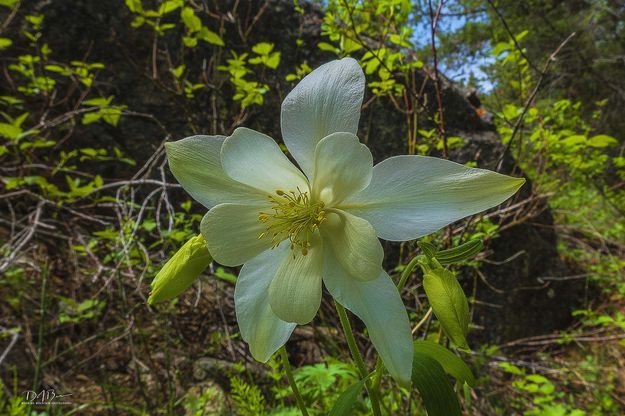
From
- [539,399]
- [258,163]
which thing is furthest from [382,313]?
[539,399]

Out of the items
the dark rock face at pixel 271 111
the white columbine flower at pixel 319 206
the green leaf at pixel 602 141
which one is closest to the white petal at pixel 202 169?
the white columbine flower at pixel 319 206

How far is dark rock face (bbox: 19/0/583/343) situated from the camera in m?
→ 2.93

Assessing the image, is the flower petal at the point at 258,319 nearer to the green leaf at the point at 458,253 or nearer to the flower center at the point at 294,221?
the flower center at the point at 294,221

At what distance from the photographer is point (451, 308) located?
2.24 ft

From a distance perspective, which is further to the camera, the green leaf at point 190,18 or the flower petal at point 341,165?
the green leaf at point 190,18

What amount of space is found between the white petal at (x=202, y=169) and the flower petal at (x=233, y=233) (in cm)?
5

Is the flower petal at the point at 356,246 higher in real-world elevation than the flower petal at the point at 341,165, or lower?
lower

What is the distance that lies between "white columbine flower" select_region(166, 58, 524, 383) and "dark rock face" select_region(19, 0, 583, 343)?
7.11 ft

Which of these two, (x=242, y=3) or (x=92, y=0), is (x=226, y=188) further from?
(x=92, y=0)

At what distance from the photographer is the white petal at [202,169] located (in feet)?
2.40

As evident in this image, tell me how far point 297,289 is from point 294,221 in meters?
0.14

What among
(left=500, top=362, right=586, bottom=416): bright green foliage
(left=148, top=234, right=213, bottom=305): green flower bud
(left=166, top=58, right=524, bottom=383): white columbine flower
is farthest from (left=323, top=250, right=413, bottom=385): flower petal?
(left=500, top=362, right=586, bottom=416): bright green foliage

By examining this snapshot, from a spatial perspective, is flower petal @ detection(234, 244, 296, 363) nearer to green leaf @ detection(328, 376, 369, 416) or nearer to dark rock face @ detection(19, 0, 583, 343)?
green leaf @ detection(328, 376, 369, 416)

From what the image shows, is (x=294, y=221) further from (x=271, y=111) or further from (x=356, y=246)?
(x=271, y=111)
